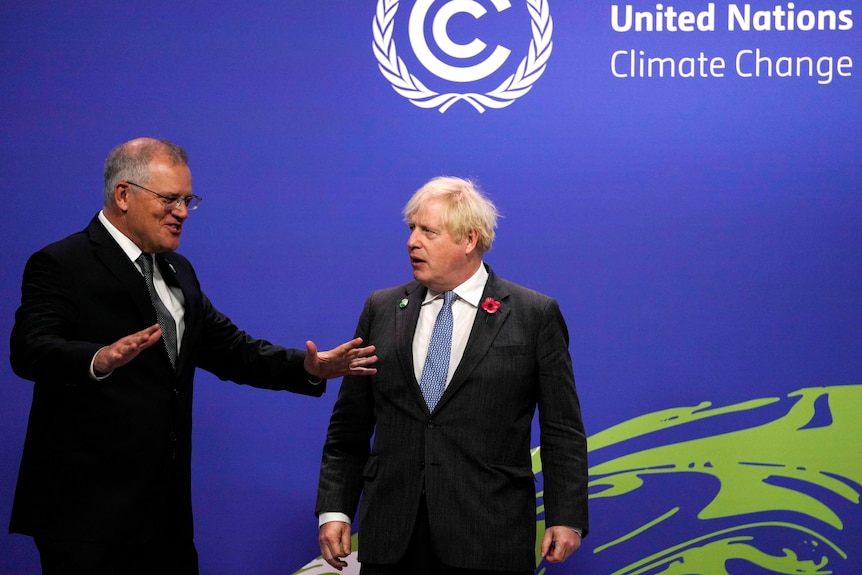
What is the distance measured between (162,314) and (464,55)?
1.67m

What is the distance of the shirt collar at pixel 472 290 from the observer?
284cm

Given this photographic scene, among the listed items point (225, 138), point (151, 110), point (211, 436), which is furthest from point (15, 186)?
point (211, 436)

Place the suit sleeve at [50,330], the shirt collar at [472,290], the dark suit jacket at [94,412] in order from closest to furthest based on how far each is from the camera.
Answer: the suit sleeve at [50,330] → the dark suit jacket at [94,412] → the shirt collar at [472,290]

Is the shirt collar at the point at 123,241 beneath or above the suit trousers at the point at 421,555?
above

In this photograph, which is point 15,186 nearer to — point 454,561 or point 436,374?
point 436,374

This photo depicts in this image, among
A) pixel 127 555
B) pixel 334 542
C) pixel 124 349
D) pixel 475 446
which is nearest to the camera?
pixel 124 349

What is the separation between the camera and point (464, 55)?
3.81m

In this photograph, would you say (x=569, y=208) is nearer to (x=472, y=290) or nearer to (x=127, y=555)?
(x=472, y=290)

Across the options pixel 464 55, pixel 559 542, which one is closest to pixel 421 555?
pixel 559 542

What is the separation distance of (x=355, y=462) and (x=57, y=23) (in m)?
2.25

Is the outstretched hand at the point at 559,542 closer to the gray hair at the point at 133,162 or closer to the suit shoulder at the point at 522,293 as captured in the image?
the suit shoulder at the point at 522,293

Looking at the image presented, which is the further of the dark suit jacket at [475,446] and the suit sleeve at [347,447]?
the suit sleeve at [347,447]

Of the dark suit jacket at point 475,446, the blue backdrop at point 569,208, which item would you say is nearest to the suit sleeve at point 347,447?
the dark suit jacket at point 475,446

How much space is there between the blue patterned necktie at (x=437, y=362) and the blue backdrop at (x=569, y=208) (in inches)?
40.8
